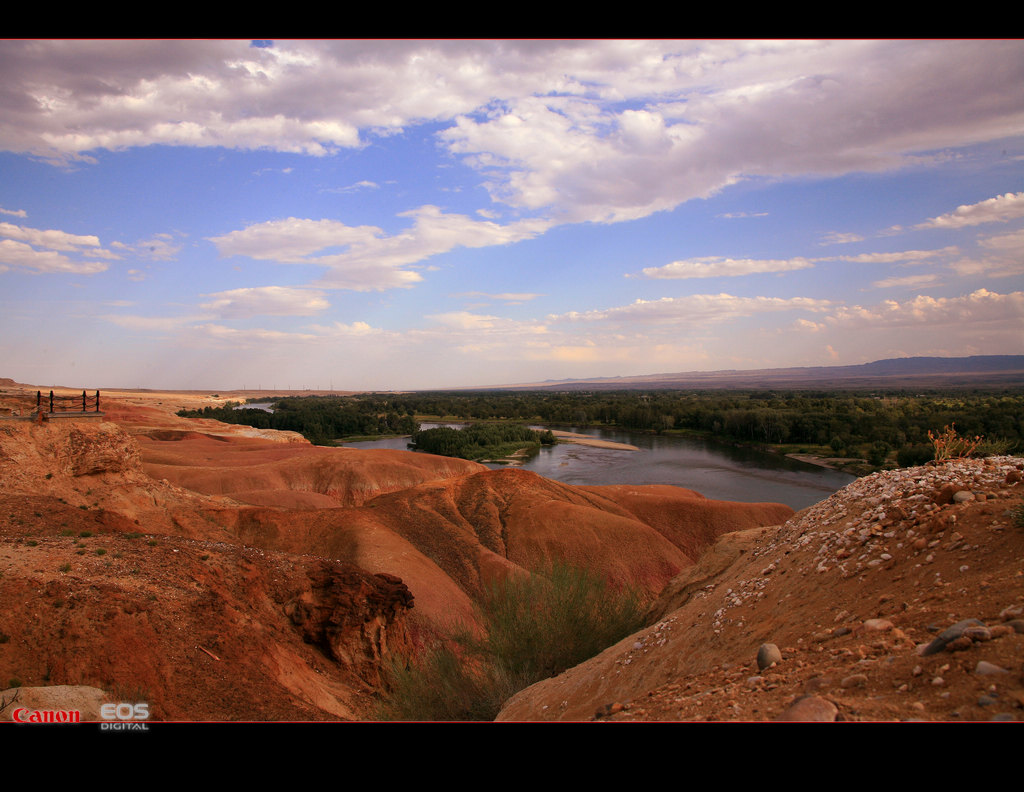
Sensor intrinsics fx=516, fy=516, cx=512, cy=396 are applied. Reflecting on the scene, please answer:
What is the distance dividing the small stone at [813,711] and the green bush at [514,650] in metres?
6.85

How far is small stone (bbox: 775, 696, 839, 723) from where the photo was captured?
8.76ft

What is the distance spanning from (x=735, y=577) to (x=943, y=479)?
2904mm

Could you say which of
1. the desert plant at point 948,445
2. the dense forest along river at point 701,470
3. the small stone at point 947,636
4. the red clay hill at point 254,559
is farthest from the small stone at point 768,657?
the dense forest along river at point 701,470

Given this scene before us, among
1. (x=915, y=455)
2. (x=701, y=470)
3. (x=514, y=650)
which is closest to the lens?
(x=514, y=650)

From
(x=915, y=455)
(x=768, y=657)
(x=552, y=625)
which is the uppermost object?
(x=768, y=657)

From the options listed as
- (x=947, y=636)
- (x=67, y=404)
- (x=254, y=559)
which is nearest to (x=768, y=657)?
(x=947, y=636)

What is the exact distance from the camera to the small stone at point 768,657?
160 inches

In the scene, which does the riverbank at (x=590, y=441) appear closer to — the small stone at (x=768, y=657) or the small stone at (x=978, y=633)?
the small stone at (x=768, y=657)

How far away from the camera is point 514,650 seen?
9.55 metres

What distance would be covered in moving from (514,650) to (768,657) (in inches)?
251

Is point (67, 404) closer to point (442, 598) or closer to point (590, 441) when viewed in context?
point (442, 598)

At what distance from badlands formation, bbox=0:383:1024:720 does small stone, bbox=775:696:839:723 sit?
1 cm

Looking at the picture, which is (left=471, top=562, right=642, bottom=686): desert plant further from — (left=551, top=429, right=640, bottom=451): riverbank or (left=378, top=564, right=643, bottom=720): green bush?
(left=551, top=429, right=640, bottom=451): riverbank
